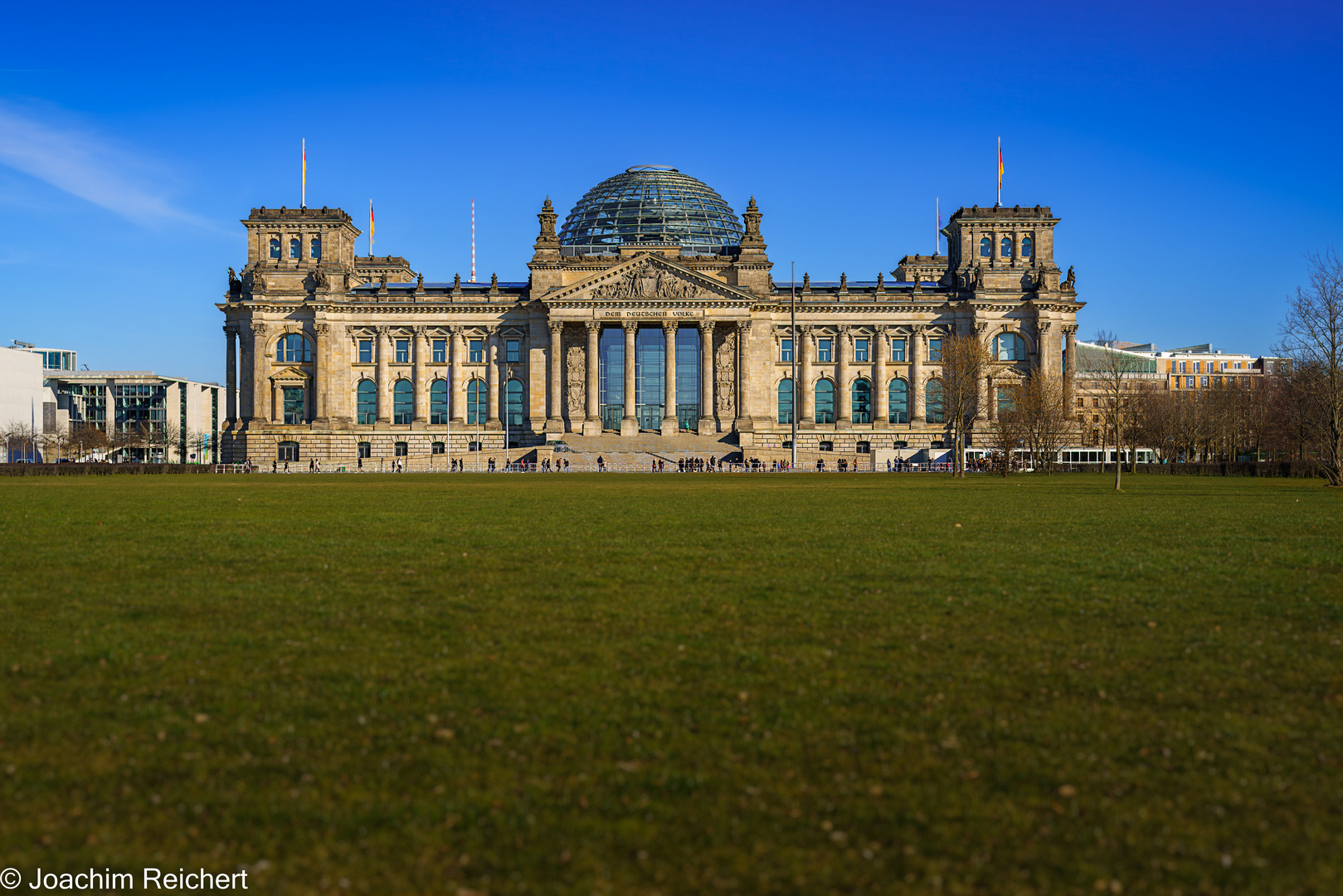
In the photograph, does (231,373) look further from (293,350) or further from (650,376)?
(650,376)

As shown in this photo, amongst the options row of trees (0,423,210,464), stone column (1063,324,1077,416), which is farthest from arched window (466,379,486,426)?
stone column (1063,324,1077,416)

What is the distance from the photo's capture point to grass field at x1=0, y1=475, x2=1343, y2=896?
19.8 feet

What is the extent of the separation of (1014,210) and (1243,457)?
3808 centimetres

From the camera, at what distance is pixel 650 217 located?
13050cm

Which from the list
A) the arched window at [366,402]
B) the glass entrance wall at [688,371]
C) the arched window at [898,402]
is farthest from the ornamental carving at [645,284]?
the arched window at [366,402]

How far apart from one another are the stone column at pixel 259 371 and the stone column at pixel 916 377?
76469 millimetres

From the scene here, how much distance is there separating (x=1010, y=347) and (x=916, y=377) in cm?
1150

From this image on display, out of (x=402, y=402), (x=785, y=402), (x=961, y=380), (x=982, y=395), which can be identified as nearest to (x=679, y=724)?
(x=961, y=380)

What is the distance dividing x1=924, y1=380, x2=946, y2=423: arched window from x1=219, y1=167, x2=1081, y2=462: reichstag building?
17 centimetres

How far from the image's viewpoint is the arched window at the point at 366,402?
125 meters

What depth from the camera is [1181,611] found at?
1319 cm

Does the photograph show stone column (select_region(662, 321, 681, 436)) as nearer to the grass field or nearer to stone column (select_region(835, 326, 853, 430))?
stone column (select_region(835, 326, 853, 430))

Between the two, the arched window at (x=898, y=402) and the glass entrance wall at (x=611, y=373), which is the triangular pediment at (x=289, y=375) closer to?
the glass entrance wall at (x=611, y=373)

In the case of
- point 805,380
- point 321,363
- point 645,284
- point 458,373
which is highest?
point 645,284
